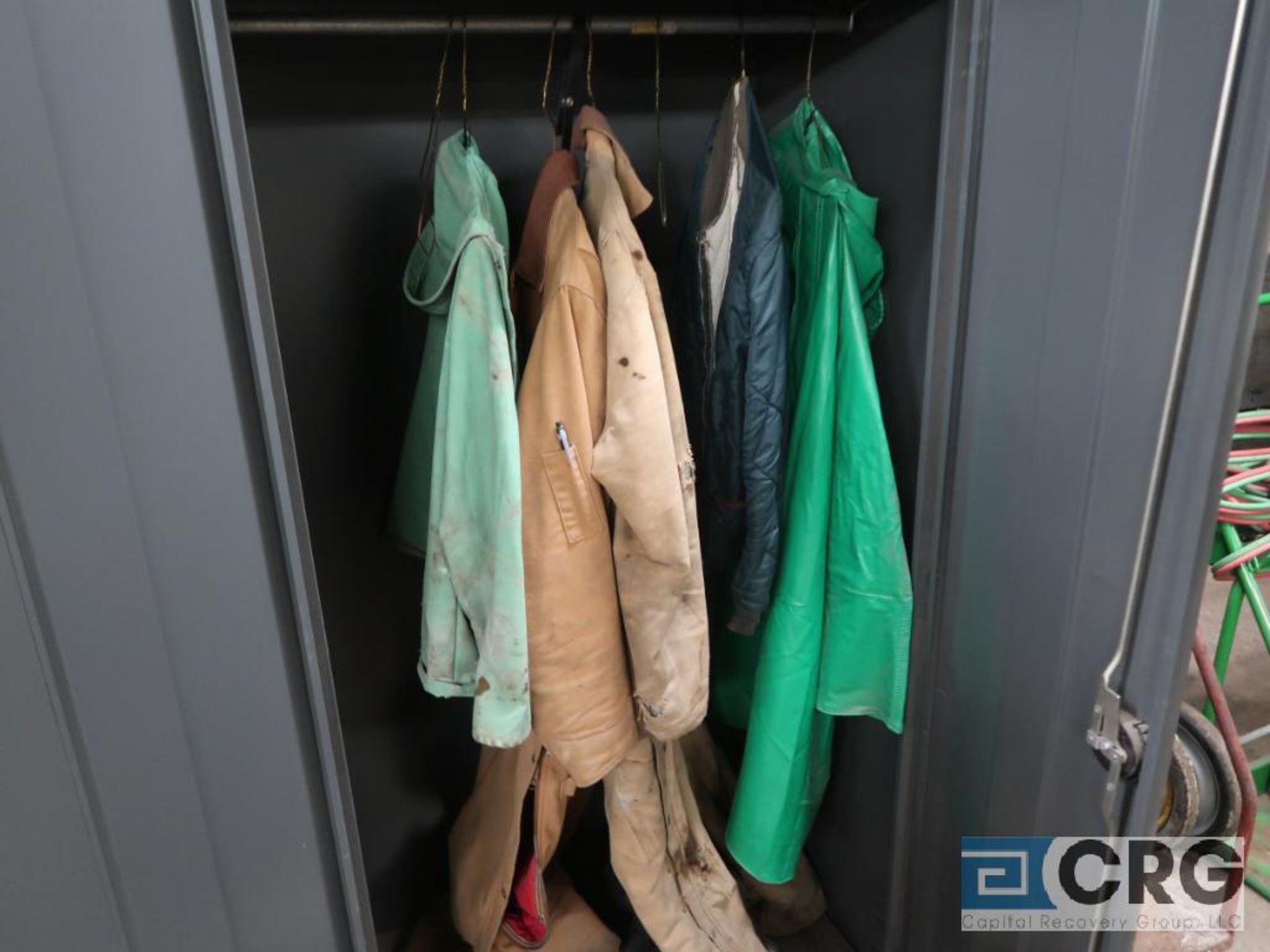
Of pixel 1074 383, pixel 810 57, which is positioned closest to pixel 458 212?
pixel 810 57

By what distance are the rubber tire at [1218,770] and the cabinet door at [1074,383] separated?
88 centimetres

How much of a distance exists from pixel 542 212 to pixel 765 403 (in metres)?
0.41

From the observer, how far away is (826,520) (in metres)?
1.13

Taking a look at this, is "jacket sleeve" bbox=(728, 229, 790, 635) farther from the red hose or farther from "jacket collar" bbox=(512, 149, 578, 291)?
the red hose

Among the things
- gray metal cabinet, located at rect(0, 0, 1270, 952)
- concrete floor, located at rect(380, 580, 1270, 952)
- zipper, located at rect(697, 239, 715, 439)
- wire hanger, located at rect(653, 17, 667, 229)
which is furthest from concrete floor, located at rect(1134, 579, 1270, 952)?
wire hanger, located at rect(653, 17, 667, 229)

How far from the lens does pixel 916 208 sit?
1066mm

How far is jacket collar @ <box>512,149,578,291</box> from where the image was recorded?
1.05 meters

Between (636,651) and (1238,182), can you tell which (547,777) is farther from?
(1238,182)

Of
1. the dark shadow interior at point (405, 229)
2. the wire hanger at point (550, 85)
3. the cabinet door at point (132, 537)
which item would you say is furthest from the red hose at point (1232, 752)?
the cabinet door at point (132, 537)

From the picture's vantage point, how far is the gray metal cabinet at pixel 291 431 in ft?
2.03

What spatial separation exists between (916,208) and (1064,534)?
49 cm

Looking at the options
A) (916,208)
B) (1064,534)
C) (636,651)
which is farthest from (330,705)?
(916,208)

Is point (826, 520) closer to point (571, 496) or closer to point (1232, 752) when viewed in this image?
point (571, 496)

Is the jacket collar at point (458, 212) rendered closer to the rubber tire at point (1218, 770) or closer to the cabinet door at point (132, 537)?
the cabinet door at point (132, 537)
